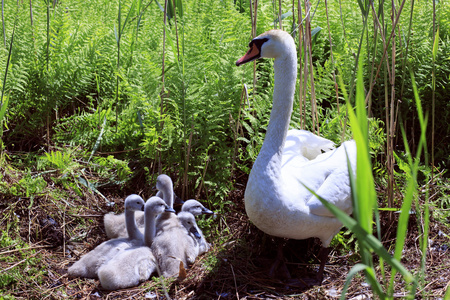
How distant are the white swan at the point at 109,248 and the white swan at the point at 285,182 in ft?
3.89

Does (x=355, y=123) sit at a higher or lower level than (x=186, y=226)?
higher

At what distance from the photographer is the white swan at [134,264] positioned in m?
3.76

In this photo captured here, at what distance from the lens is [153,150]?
462cm

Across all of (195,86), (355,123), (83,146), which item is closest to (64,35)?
(83,146)

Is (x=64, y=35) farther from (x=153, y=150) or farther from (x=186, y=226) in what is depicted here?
(x=186, y=226)

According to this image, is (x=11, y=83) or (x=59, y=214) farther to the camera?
(x=11, y=83)

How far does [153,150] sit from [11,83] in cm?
175

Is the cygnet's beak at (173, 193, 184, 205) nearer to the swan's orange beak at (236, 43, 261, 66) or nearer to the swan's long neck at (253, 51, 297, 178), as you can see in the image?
the swan's long neck at (253, 51, 297, 178)

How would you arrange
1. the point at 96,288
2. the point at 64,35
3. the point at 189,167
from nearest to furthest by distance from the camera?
the point at 96,288, the point at 189,167, the point at 64,35

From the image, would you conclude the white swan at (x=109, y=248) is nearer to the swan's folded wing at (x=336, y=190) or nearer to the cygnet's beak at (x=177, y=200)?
the cygnet's beak at (x=177, y=200)

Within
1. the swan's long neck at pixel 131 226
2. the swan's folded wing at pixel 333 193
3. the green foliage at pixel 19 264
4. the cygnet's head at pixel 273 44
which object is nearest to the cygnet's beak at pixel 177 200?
Result: the swan's long neck at pixel 131 226

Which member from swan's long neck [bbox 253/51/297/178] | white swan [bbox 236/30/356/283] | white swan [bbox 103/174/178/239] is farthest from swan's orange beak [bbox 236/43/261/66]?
white swan [bbox 103/174/178/239]

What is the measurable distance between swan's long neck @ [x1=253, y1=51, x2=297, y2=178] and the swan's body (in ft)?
3.26

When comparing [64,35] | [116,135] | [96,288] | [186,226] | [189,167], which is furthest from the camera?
[64,35]
